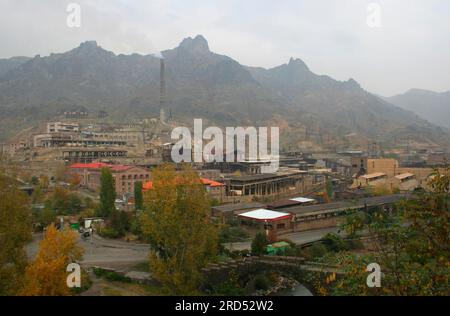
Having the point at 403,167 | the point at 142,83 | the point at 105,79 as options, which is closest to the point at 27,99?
the point at 105,79

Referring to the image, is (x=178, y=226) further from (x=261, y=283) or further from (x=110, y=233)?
(x=110, y=233)

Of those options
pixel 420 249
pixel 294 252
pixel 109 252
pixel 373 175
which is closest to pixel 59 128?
pixel 373 175

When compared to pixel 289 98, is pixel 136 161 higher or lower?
lower

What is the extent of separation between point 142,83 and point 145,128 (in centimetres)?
7239

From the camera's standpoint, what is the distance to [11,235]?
11617 millimetres

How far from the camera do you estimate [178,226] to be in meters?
13.3

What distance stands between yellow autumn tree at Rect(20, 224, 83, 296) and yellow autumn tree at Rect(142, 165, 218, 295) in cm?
287

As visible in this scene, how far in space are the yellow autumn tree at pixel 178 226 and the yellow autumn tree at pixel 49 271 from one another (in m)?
2.87

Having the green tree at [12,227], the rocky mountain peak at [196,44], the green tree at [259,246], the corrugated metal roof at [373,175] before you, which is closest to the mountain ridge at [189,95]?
the rocky mountain peak at [196,44]

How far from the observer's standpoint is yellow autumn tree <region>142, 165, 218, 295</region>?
12898 mm

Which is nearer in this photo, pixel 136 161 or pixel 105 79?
pixel 136 161

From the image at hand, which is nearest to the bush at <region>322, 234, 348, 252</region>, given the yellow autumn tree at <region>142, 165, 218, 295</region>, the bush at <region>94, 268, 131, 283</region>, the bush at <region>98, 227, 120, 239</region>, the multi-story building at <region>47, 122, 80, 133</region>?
the yellow autumn tree at <region>142, 165, 218, 295</region>

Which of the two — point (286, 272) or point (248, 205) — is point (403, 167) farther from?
point (286, 272)

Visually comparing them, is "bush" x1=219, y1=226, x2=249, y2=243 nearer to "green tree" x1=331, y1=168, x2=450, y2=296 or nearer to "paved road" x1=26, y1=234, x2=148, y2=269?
"paved road" x1=26, y1=234, x2=148, y2=269
